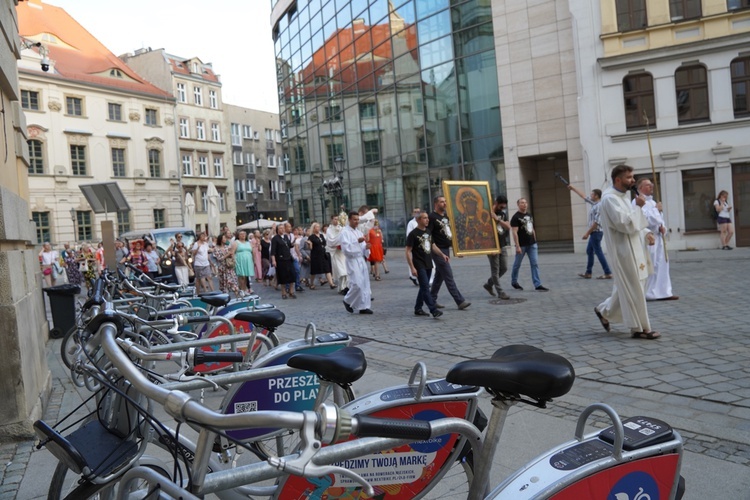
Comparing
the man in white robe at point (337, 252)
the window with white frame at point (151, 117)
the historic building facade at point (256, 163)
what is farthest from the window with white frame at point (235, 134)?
the man in white robe at point (337, 252)

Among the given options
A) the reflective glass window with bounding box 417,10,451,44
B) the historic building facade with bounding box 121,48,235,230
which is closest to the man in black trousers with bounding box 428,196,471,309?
the reflective glass window with bounding box 417,10,451,44

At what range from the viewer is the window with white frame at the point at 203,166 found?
188ft

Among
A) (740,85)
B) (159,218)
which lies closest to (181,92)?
(159,218)

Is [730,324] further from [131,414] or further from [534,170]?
[534,170]

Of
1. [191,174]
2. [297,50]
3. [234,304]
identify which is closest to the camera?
[234,304]

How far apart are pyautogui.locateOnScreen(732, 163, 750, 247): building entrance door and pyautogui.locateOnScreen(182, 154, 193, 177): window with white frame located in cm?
4520

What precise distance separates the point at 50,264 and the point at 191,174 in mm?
32189

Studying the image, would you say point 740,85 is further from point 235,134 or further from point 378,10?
point 235,134

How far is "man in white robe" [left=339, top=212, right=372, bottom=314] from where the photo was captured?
11.6 meters

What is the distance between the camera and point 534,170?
25.6 m

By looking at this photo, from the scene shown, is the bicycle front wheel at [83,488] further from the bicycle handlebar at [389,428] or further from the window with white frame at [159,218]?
the window with white frame at [159,218]

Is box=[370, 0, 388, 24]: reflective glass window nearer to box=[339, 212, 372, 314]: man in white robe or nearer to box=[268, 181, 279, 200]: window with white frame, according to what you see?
box=[339, 212, 372, 314]: man in white robe

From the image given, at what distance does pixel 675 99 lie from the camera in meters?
21.5

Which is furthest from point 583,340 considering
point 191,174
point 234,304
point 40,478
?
point 191,174
